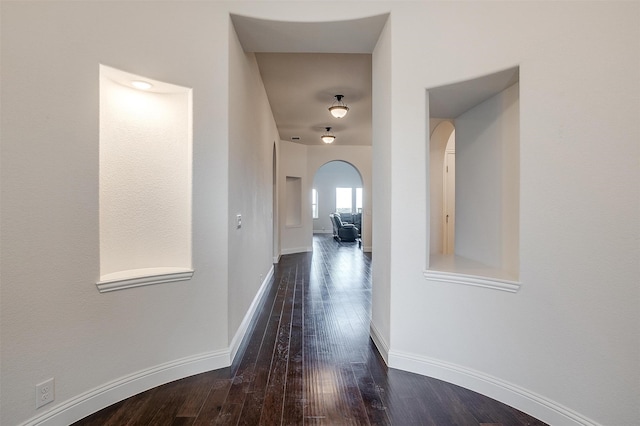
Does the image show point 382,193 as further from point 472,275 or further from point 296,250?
point 296,250

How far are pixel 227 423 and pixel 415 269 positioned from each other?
63.7 inches

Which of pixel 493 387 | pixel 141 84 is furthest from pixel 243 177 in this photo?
pixel 493 387

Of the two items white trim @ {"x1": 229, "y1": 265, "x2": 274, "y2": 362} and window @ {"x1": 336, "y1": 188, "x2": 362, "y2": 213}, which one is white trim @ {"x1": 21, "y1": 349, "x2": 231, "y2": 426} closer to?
white trim @ {"x1": 229, "y1": 265, "x2": 274, "y2": 362}

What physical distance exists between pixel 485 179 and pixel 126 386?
3.16m

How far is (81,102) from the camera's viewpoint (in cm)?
186

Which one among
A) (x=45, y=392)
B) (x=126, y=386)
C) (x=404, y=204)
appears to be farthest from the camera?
(x=404, y=204)

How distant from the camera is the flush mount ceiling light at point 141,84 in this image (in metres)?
2.19

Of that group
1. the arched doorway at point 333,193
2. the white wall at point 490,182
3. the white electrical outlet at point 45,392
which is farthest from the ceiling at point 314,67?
the arched doorway at point 333,193

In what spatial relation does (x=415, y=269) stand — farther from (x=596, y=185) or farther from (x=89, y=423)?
(x=89, y=423)

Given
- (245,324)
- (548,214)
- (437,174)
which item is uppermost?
(437,174)

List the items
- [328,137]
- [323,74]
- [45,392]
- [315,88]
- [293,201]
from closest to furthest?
[45,392] < [323,74] < [315,88] < [328,137] < [293,201]

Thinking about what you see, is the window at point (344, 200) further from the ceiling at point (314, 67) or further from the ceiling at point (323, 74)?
the ceiling at point (323, 74)

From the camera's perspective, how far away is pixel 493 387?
212 cm

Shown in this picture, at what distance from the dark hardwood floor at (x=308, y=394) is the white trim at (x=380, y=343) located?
2.3 inches
